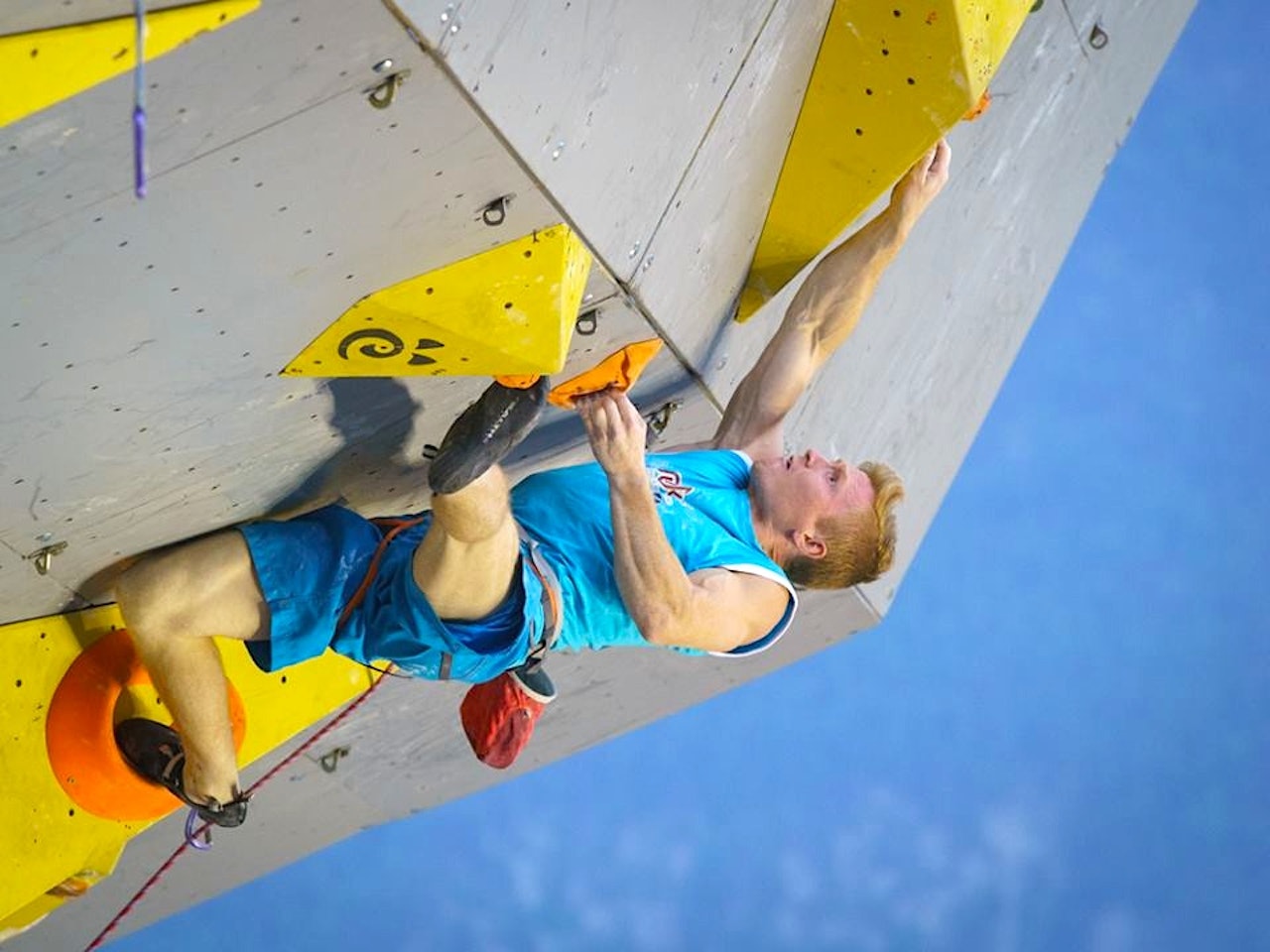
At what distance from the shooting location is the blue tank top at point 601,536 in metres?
3.02

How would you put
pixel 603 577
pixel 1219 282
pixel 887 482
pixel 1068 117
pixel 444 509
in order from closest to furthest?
pixel 444 509
pixel 603 577
pixel 887 482
pixel 1068 117
pixel 1219 282

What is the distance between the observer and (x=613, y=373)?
305 cm

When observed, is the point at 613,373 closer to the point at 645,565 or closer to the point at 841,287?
the point at 645,565

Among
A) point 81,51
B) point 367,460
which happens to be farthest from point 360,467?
point 81,51

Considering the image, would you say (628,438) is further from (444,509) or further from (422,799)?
(422,799)

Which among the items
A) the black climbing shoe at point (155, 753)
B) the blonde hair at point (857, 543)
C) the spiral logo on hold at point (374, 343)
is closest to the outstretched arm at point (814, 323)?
the blonde hair at point (857, 543)

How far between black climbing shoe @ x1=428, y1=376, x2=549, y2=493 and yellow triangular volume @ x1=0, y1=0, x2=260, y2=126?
732 millimetres

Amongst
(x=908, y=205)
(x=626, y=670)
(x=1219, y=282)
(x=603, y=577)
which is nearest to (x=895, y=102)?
(x=908, y=205)

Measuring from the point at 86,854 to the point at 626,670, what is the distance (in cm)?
112

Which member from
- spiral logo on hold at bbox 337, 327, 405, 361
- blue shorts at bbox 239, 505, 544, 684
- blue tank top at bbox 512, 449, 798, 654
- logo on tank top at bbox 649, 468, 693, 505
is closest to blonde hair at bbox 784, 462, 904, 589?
blue tank top at bbox 512, 449, 798, 654

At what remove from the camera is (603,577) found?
3.02 m

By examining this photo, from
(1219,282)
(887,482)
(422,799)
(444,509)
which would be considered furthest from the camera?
Answer: (1219,282)

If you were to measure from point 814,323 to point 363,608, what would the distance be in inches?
32.9

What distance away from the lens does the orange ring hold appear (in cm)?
307
